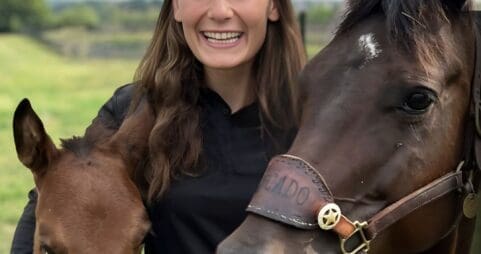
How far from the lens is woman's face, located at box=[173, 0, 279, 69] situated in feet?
8.40

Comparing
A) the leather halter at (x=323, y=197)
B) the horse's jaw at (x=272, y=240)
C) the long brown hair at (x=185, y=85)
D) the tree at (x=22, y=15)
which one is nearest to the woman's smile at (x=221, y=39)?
the long brown hair at (x=185, y=85)

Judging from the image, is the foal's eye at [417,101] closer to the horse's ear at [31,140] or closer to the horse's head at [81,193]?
the horse's head at [81,193]

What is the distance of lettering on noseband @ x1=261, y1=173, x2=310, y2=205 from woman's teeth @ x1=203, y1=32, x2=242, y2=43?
2.76 ft

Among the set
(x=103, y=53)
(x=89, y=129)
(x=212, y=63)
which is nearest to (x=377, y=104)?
(x=212, y=63)

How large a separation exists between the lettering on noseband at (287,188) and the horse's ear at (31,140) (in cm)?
83

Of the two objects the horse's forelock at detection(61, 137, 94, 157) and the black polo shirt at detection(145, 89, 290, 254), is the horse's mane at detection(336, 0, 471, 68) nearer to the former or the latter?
the black polo shirt at detection(145, 89, 290, 254)

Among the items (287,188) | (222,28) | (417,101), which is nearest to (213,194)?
(222,28)

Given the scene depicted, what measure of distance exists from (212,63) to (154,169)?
43 cm

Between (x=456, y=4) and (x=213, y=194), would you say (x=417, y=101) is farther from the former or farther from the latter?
(x=213, y=194)

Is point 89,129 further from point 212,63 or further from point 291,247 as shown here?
point 291,247

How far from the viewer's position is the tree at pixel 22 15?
39.6 metres

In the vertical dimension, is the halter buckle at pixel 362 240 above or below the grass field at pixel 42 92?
above

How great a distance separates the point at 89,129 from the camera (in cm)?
261

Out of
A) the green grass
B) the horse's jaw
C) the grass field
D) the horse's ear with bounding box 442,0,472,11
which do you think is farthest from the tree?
the horse's jaw
